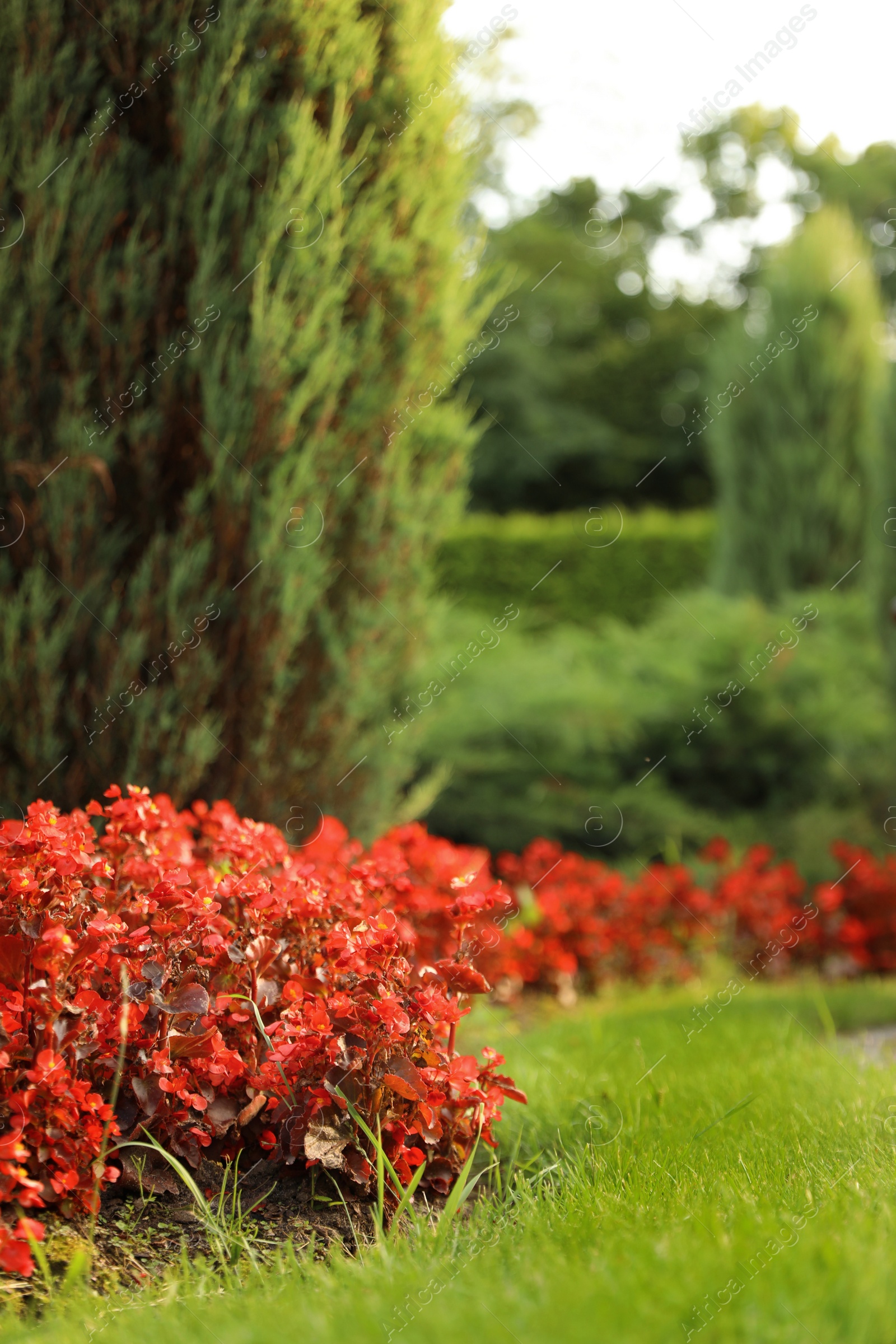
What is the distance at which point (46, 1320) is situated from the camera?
1.64 meters

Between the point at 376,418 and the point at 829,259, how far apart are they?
9.62 metres

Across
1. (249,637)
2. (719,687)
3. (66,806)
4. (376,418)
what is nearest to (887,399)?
(719,687)

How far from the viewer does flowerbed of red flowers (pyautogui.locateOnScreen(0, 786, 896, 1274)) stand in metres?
1.87

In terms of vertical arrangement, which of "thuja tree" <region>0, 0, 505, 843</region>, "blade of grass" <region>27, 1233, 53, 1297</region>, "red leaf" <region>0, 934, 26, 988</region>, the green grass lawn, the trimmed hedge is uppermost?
"thuja tree" <region>0, 0, 505, 843</region>

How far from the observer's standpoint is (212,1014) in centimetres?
212

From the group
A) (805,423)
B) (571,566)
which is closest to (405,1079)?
(805,423)

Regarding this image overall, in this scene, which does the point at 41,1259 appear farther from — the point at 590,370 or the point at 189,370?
the point at 590,370

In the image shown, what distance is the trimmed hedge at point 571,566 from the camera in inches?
566

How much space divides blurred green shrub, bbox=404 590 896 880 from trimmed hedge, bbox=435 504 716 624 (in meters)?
5.57

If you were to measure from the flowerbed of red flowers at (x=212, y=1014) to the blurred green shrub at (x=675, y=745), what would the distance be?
423 centimetres

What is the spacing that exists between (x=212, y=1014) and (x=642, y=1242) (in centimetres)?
95

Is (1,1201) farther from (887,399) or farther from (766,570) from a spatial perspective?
(766,570)

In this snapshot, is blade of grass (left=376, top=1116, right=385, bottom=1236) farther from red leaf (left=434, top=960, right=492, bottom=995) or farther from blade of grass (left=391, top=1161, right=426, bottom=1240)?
red leaf (left=434, top=960, right=492, bottom=995)

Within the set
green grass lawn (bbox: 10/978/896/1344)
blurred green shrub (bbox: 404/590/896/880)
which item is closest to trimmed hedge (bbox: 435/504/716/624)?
blurred green shrub (bbox: 404/590/896/880)
